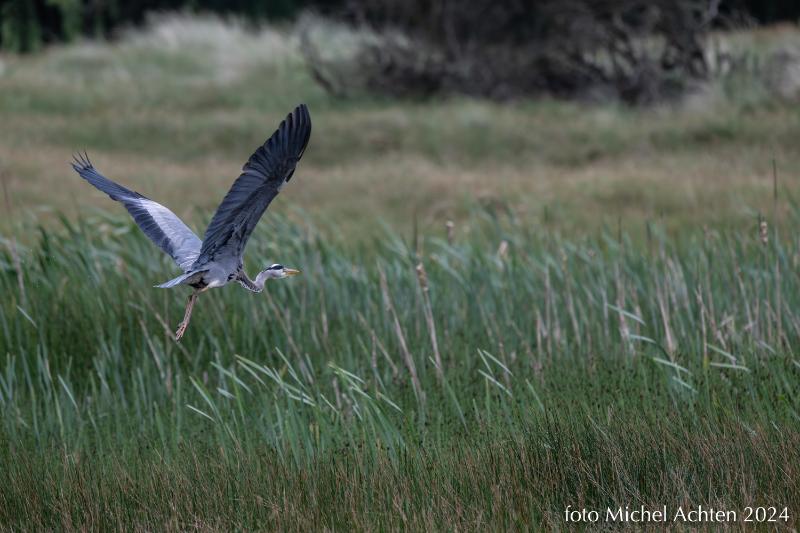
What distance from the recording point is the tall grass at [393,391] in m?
4.02

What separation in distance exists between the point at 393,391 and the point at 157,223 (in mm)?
1684

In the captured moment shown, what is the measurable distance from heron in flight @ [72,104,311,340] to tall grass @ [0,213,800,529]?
817mm

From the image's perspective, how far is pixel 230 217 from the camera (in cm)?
339

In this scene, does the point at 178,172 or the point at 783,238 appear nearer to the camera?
the point at 783,238

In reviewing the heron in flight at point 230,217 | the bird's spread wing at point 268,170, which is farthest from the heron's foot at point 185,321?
the bird's spread wing at point 268,170

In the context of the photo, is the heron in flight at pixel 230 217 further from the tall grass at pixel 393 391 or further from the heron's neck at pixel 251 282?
the tall grass at pixel 393 391

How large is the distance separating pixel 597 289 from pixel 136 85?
1486cm

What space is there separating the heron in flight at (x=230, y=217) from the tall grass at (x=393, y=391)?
2.68 feet

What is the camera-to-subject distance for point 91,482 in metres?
4.08

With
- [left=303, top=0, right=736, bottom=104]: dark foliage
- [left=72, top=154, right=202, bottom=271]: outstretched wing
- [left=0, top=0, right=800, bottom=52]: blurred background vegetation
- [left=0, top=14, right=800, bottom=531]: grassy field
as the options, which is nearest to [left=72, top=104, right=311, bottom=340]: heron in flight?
[left=72, top=154, right=202, bottom=271]: outstretched wing

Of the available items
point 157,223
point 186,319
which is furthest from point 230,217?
point 157,223

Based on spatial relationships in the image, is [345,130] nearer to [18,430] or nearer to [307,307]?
[307,307]

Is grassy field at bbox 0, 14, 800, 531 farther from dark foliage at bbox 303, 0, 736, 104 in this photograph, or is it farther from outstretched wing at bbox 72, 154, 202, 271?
dark foliage at bbox 303, 0, 736, 104

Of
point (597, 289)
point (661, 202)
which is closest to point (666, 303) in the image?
point (597, 289)
